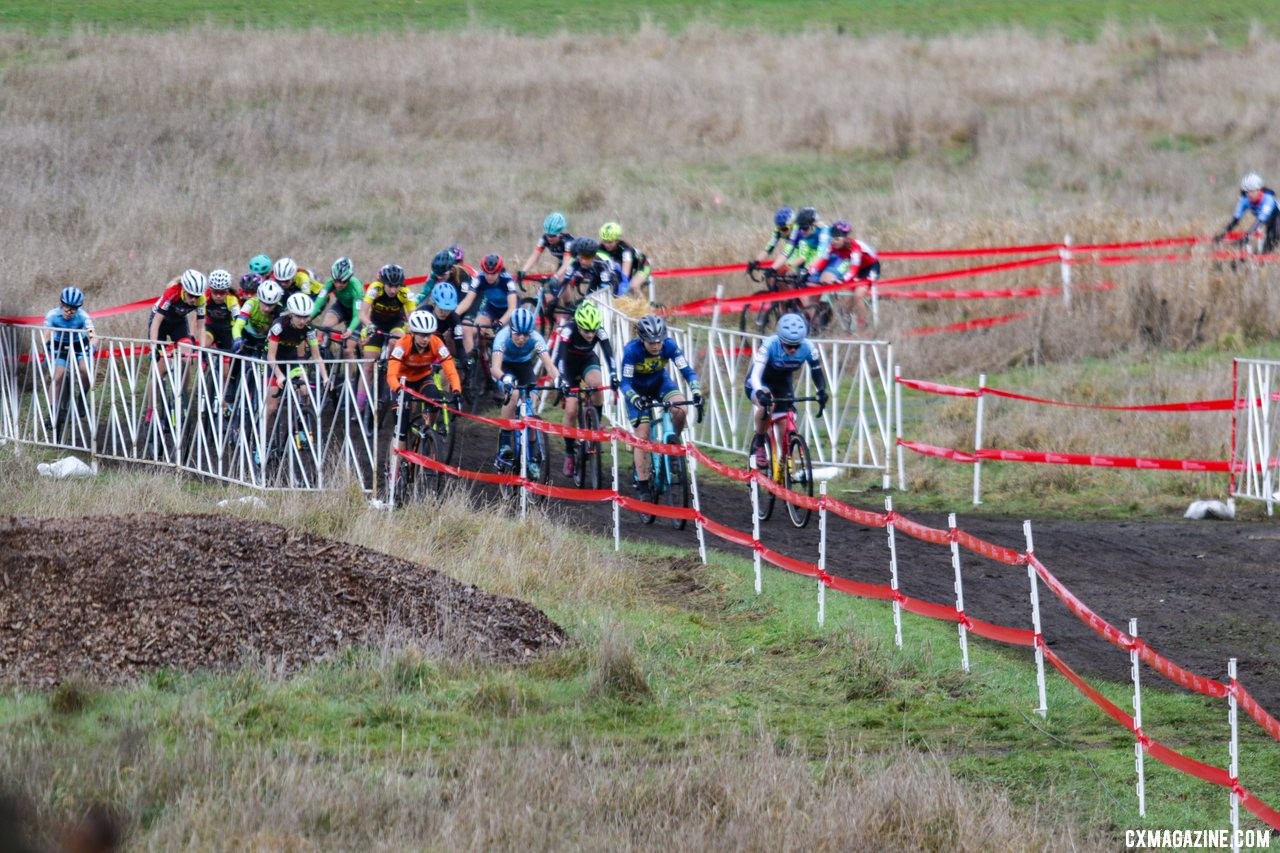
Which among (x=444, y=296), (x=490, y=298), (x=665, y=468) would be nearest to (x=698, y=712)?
(x=665, y=468)

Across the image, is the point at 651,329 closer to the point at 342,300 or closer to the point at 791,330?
the point at 791,330

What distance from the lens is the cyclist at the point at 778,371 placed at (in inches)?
554

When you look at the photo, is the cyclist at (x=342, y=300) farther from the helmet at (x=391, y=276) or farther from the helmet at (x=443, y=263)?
the helmet at (x=443, y=263)

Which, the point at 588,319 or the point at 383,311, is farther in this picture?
the point at 383,311

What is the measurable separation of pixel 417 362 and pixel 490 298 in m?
3.59

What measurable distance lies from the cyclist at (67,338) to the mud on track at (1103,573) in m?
5.22

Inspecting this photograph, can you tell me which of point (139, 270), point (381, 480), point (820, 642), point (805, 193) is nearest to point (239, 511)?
point (381, 480)

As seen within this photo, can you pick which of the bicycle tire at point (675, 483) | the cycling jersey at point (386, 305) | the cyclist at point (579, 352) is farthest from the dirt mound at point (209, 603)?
the cycling jersey at point (386, 305)

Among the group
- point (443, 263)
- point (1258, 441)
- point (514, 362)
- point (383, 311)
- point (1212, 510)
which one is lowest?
point (1212, 510)

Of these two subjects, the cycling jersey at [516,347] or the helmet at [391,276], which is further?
the helmet at [391,276]

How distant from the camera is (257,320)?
641 inches

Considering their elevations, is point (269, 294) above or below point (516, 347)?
above

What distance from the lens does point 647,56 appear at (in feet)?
137

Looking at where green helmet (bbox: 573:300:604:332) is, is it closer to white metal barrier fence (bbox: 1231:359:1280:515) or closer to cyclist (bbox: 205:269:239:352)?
cyclist (bbox: 205:269:239:352)
